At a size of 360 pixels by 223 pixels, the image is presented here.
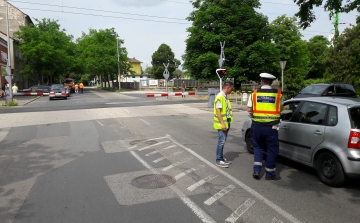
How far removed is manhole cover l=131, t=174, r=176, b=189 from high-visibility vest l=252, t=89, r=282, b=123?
74.6 inches

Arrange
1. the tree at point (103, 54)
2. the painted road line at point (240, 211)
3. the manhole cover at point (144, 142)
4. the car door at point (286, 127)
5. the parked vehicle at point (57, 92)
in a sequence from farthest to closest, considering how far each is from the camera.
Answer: the tree at point (103, 54) < the parked vehicle at point (57, 92) < the manhole cover at point (144, 142) < the car door at point (286, 127) < the painted road line at point (240, 211)

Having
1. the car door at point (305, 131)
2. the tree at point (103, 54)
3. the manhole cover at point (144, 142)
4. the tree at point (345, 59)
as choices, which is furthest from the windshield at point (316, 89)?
the tree at point (103, 54)

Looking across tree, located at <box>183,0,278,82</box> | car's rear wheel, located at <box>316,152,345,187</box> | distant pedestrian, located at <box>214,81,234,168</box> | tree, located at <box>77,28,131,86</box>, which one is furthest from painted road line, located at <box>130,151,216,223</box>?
tree, located at <box>77,28,131,86</box>

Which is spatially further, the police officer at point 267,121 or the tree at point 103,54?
the tree at point 103,54

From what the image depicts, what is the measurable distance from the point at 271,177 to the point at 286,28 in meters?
53.1

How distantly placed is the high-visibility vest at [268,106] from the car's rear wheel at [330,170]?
3.38 ft

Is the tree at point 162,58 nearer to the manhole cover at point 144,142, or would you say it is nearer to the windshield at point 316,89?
the windshield at point 316,89

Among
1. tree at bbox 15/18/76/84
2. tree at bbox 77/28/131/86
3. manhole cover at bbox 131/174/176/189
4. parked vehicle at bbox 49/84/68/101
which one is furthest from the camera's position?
tree at bbox 77/28/131/86

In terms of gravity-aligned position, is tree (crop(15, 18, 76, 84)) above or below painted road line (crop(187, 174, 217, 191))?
above

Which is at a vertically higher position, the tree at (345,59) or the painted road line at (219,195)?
the tree at (345,59)

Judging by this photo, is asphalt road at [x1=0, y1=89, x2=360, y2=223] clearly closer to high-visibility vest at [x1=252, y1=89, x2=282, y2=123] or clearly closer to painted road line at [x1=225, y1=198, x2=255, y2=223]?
painted road line at [x1=225, y1=198, x2=255, y2=223]

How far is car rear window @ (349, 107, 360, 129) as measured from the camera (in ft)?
17.8

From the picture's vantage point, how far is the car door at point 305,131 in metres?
5.97

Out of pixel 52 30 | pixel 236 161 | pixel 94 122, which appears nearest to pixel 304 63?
pixel 52 30
